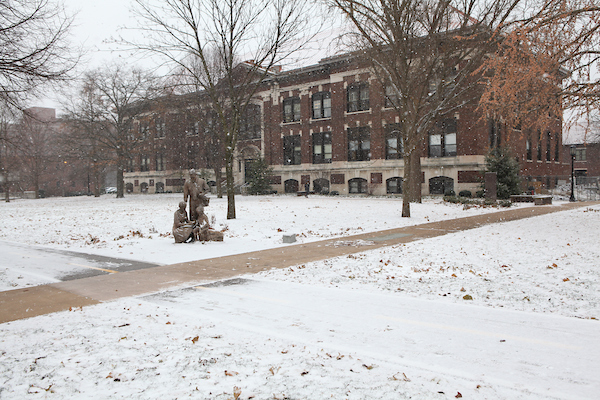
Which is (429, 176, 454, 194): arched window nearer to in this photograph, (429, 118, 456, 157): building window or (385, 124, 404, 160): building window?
(429, 118, 456, 157): building window

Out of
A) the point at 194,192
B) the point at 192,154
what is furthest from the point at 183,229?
the point at 192,154

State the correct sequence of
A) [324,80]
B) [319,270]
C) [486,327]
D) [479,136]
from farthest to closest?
1. [324,80]
2. [479,136]
3. [319,270]
4. [486,327]

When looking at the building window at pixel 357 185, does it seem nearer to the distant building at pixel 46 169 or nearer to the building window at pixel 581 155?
the distant building at pixel 46 169

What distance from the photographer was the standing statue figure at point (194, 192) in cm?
1181

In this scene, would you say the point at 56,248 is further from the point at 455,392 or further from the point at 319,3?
the point at 319,3

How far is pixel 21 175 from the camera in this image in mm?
53281

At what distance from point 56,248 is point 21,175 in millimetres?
51624

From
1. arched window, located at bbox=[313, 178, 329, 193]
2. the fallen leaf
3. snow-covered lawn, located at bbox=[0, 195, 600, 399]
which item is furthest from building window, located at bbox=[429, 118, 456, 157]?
the fallen leaf

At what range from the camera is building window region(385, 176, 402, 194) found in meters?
34.5

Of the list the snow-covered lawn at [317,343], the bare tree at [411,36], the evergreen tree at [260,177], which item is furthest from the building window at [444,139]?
the snow-covered lawn at [317,343]

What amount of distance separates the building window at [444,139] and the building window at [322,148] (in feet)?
33.1

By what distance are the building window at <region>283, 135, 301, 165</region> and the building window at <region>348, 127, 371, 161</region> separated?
19.2 ft

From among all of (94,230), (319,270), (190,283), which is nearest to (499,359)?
(319,270)

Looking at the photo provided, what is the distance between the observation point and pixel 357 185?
3722 cm
